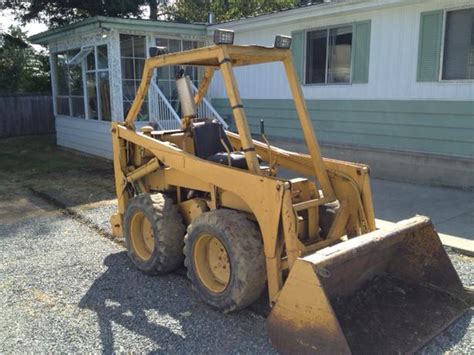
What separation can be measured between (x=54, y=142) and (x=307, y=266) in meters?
15.1

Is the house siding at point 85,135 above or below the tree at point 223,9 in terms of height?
below

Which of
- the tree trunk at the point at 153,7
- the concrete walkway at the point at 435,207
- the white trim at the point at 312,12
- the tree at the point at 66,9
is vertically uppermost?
the tree trunk at the point at 153,7

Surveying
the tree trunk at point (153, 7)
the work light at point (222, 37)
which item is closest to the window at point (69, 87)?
the tree trunk at point (153, 7)

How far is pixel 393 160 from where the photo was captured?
893 centimetres

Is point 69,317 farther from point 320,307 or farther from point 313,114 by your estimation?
point 313,114

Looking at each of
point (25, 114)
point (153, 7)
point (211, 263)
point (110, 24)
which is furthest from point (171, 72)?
point (211, 263)

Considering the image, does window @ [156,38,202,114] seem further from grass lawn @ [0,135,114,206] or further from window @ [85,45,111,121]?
grass lawn @ [0,135,114,206]

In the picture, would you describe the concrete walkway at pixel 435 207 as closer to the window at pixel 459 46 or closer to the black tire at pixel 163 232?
the window at pixel 459 46

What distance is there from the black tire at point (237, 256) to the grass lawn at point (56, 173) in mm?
4845

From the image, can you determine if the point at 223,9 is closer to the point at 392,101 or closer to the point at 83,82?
the point at 83,82

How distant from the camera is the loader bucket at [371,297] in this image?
120 inches

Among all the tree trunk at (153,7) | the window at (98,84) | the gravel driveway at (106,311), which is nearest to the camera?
the gravel driveway at (106,311)

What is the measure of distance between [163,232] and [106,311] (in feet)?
2.96

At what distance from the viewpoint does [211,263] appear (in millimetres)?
4184
